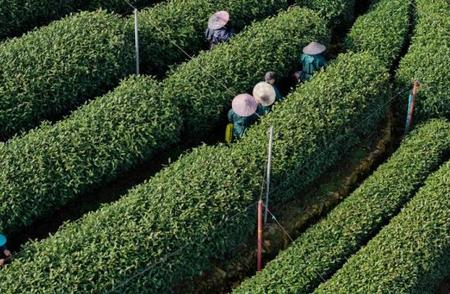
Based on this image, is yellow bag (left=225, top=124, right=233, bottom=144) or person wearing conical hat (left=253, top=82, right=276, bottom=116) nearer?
yellow bag (left=225, top=124, right=233, bottom=144)

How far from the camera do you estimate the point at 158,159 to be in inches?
486

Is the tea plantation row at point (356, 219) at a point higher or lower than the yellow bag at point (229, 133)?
lower

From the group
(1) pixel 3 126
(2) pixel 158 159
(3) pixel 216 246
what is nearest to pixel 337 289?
(3) pixel 216 246

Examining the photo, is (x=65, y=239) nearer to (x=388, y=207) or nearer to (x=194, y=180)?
(x=194, y=180)

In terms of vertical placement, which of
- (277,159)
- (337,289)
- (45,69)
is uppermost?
(45,69)

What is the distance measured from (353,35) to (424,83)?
1.85 m

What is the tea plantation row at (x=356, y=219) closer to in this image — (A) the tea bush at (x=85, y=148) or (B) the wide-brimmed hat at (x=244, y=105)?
(B) the wide-brimmed hat at (x=244, y=105)

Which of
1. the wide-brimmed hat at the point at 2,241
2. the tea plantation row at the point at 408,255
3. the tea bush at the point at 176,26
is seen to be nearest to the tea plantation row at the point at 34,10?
the tea bush at the point at 176,26

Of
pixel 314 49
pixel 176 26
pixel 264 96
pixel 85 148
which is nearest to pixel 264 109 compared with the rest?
pixel 264 96

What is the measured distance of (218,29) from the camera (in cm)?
1354

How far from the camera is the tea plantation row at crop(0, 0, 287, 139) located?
12.1m

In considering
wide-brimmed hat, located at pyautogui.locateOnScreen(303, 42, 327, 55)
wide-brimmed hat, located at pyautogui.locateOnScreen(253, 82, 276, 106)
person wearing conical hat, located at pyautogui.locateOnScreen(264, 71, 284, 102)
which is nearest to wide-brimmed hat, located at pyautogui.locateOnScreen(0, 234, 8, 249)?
wide-brimmed hat, located at pyautogui.locateOnScreen(253, 82, 276, 106)

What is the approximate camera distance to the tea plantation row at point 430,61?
43.5 feet

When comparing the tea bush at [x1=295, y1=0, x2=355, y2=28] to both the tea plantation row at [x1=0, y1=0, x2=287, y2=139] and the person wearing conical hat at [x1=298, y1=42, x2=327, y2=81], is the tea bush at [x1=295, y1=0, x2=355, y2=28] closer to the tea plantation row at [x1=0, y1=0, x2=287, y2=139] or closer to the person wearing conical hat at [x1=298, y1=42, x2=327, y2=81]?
the person wearing conical hat at [x1=298, y1=42, x2=327, y2=81]
